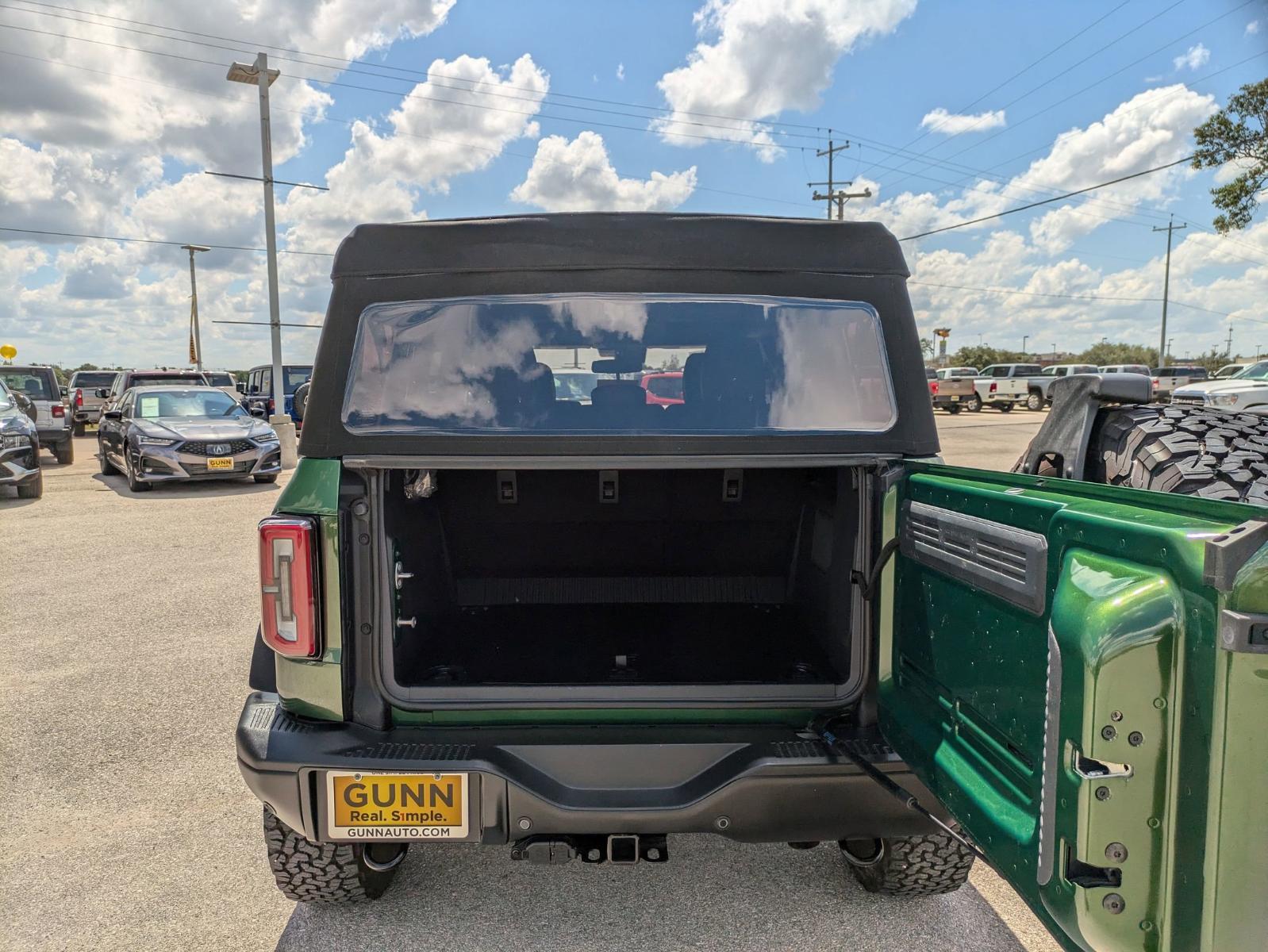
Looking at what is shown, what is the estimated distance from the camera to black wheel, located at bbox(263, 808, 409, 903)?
97.2 inches

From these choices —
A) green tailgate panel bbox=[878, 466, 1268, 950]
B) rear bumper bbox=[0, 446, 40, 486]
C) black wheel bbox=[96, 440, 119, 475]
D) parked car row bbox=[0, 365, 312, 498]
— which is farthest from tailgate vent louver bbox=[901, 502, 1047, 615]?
A: black wheel bbox=[96, 440, 119, 475]

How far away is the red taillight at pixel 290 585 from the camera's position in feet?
7.13

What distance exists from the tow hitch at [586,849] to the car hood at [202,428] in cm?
1112

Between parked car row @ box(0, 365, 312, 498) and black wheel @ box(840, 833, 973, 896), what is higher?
parked car row @ box(0, 365, 312, 498)

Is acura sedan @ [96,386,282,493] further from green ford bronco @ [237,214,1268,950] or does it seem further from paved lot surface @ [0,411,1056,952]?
green ford bronco @ [237,214,1268,950]

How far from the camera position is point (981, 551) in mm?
1816

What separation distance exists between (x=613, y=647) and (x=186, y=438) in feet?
34.6

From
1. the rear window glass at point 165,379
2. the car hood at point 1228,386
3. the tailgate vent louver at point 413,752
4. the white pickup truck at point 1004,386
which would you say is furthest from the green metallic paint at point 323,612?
the white pickup truck at point 1004,386

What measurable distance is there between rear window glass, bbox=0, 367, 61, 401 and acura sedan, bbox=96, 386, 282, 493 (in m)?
3.82

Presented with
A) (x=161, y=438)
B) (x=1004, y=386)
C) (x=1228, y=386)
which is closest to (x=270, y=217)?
(x=161, y=438)

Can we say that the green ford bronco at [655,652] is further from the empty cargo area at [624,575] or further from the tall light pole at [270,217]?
the tall light pole at [270,217]

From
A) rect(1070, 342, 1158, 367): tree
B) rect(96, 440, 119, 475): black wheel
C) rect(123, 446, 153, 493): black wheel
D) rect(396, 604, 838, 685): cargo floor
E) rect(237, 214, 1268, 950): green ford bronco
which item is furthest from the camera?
rect(1070, 342, 1158, 367): tree

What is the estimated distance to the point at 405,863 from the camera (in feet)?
9.54

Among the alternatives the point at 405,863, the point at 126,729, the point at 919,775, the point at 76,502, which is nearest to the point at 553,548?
the point at 405,863
